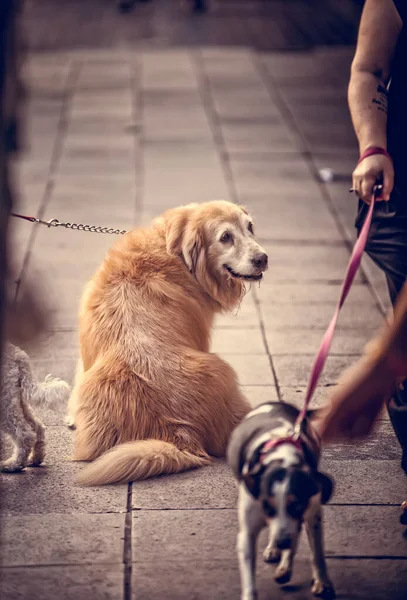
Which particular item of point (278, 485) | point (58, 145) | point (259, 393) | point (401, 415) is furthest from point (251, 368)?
point (58, 145)

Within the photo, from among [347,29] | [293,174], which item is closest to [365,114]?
[293,174]

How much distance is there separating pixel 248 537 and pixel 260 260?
1.94 m

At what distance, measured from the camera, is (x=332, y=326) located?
132 inches

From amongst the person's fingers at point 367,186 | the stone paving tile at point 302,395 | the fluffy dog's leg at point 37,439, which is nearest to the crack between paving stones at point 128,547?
the fluffy dog's leg at point 37,439

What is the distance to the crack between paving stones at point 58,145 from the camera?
26.3 feet

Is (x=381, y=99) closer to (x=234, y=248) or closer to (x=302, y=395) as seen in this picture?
(x=234, y=248)

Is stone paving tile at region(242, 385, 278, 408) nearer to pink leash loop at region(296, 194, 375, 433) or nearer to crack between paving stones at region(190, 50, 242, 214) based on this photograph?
pink leash loop at region(296, 194, 375, 433)

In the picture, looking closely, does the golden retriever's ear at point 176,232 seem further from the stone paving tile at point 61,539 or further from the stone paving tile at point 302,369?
the stone paving tile at point 61,539

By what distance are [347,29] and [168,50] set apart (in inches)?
199

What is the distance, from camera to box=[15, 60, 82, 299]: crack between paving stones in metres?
8.01

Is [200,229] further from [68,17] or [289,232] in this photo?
[68,17]

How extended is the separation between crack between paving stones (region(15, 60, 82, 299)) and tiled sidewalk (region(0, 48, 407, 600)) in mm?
38

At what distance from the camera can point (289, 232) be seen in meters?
8.55

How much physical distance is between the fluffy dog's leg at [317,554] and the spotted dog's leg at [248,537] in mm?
200
